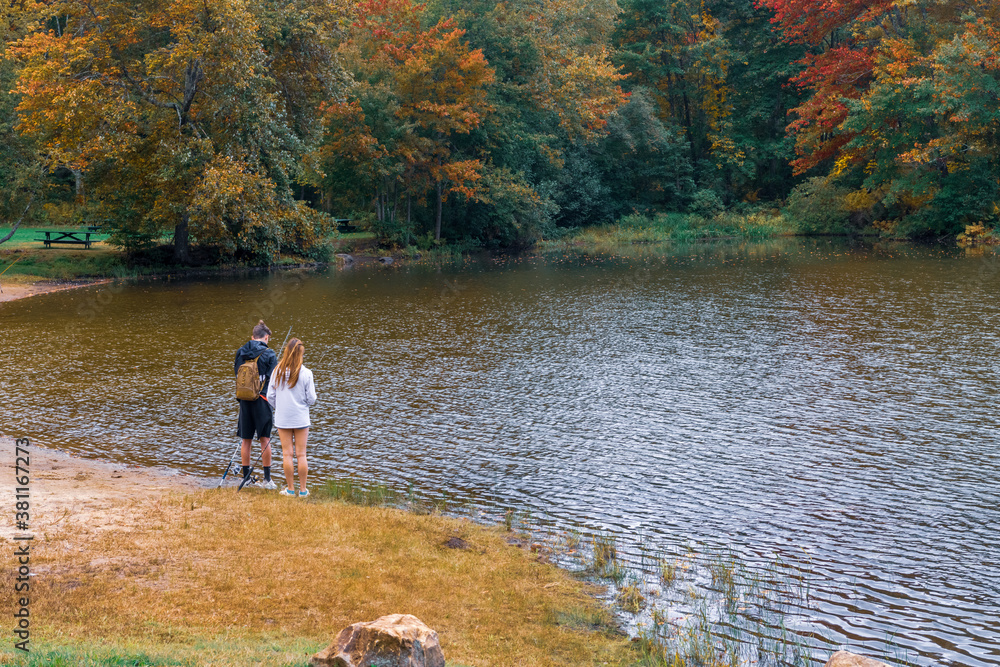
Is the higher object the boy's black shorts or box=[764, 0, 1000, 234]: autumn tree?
box=[764, 0, 1000, 234]: autumn tree

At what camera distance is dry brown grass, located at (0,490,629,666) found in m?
6.32

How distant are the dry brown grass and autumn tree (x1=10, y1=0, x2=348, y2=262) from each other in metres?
23.1

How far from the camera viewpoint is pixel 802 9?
52.2 meters

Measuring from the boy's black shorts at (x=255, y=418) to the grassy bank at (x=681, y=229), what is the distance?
4426 cm

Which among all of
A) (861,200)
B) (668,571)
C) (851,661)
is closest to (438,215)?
(861,200)

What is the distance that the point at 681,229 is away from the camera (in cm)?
5862

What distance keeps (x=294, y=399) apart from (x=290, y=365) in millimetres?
421

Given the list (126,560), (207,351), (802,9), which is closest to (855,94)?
(802,9)

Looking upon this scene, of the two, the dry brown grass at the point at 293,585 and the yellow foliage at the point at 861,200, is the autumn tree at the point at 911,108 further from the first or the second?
the dry brown grass at the point at 293,585

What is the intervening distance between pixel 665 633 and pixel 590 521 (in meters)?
2.58

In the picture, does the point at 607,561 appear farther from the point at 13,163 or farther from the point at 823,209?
the point at 823,209

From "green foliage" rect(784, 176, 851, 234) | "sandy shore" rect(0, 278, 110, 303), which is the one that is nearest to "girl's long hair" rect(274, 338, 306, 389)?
"sandy shore" rect(0, 278, 110, 303)

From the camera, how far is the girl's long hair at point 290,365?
9719 mm

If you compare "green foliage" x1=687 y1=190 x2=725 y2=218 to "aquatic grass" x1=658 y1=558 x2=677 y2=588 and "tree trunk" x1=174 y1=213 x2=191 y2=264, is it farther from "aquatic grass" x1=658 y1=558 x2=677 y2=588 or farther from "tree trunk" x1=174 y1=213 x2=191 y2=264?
"aquatic grass" x1=658 y1=558 x2=677 y2=588
